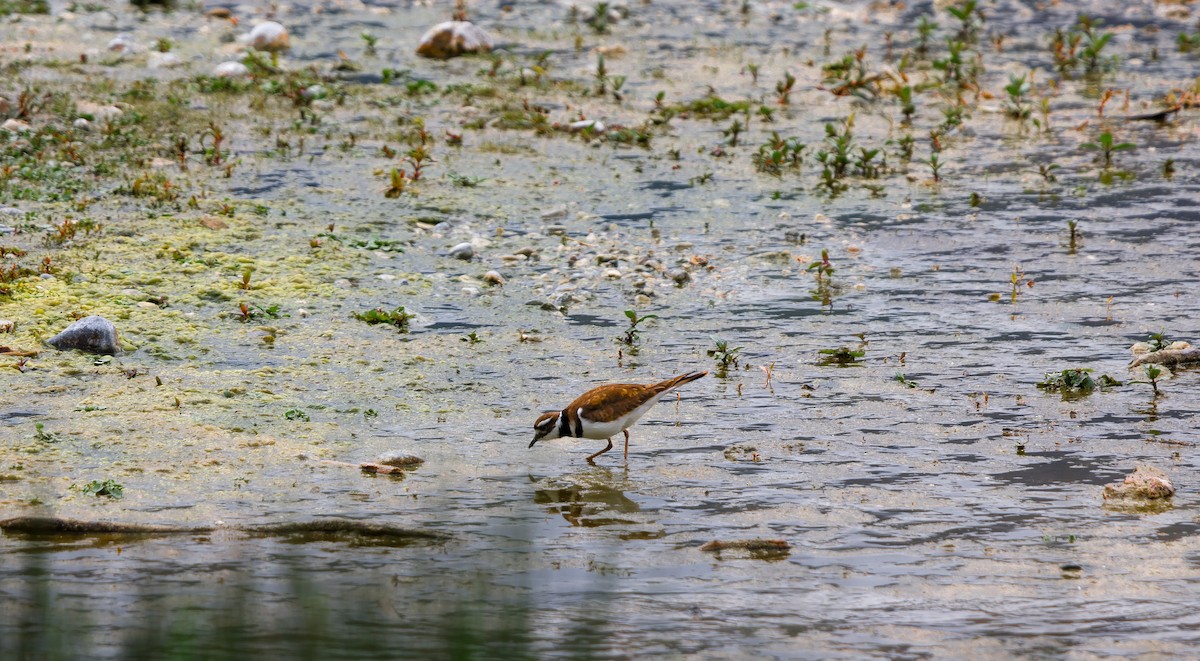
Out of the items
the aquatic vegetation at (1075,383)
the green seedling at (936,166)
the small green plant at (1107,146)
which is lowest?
the aquatic vegetation at (1075,383)

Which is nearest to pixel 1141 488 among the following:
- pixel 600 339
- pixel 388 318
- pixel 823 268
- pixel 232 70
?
pixel 600 339

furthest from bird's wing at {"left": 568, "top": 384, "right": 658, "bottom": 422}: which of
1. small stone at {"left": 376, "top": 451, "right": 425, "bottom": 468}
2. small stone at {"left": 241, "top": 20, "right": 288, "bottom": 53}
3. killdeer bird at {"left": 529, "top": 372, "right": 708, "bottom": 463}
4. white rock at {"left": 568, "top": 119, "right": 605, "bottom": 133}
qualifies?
small stone at {"left": 241, "top": 20, "right": 288, "bottom": 53}

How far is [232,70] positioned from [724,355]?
9399 mm

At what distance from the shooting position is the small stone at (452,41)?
688 inches

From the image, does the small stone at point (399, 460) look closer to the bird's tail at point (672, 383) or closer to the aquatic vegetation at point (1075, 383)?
the bird's tail at point (672, 383)

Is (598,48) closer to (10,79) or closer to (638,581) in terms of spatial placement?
(10,79)

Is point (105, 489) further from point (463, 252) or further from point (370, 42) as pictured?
point (370, 42)

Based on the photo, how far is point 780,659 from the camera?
524 cm

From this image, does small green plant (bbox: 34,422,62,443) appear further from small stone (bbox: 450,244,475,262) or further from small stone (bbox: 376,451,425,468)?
small stone (bbox: 450,244,475,262)

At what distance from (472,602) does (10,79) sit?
46.5 feet

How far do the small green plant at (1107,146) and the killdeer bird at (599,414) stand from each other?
7.66 metres

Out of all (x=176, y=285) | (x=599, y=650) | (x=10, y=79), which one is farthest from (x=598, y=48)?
(x=599, y=650)

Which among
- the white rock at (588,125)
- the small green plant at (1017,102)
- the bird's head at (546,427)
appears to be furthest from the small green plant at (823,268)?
the small green plant at (1017,102)

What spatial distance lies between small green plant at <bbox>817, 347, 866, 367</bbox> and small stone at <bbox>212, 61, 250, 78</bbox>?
378 inches
